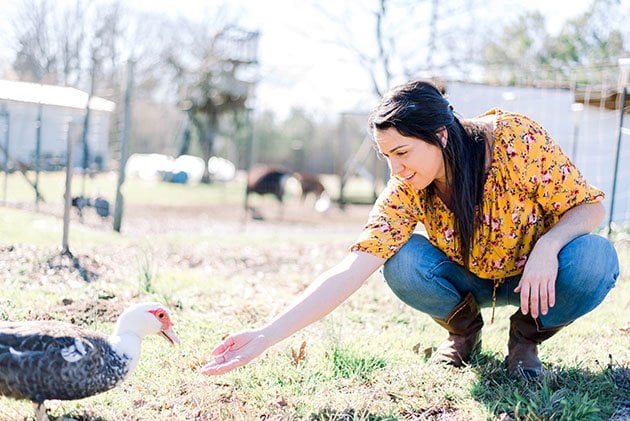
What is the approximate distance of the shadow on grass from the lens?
2434 mm

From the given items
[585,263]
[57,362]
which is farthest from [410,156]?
[57,362]

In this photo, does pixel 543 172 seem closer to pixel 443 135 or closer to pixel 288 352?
pixel 443 135

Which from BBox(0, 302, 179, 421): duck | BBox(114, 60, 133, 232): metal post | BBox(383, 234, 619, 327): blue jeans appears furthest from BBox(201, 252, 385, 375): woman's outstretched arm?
BBox(114, 60, 133, 232): metal post

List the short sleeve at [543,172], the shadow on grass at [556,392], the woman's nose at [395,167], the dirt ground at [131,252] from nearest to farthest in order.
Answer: the shadow on grass at [556,392], the woman's nose at [395,167], the short sleeve at [543,172], the dirt ground at [131,252]

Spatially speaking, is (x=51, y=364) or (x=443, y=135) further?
(x=443, y=135)

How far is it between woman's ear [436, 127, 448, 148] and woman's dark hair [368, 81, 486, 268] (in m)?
0.01

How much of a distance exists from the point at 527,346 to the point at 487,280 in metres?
0.31

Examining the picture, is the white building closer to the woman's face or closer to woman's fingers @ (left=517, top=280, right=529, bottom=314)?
the woman's face

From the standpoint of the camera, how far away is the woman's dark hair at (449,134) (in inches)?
97.3

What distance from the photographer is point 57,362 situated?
2322 mm


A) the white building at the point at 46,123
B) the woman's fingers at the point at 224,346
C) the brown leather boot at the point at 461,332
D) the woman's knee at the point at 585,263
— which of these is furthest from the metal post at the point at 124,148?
the white building at the point at 46,123

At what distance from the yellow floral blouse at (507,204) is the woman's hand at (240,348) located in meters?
0.54

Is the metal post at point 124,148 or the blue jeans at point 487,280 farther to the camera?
the metal post at point 124,148

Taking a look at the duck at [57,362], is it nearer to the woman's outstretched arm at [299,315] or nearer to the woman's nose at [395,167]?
the woman's outstretched arm at [299,315]
